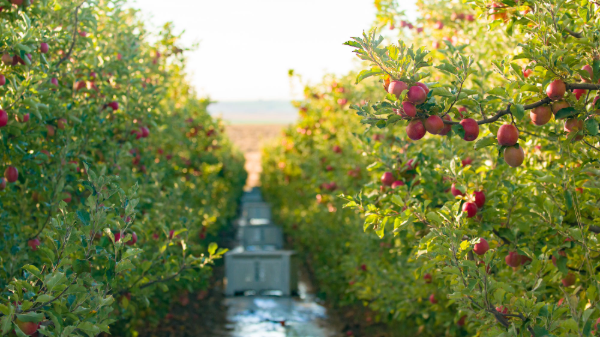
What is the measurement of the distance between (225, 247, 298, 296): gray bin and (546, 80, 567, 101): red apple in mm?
6122

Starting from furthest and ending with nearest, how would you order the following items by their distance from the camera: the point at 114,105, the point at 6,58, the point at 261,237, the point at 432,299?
1. the point at 261,237
2. the point at 432,299
3. the point at 114,105
4. the point at 6,58

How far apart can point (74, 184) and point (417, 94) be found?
8.68 feet

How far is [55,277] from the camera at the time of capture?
1998 mm

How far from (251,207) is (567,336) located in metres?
13.1

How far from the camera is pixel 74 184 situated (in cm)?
365

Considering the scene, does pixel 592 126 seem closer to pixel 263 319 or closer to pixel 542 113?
pixel 542 113

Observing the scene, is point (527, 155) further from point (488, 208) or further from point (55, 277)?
point (55, 277)

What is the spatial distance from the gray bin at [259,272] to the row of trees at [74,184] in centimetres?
264

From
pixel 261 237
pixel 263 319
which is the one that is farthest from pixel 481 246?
pixel 261 237

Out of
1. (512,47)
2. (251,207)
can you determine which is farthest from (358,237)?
(251,207)

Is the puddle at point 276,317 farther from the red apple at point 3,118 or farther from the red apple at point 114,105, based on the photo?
the red apple at point 3,118

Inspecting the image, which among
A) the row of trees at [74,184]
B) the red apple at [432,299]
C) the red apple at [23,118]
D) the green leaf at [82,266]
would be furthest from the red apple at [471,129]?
the red apple at [23,118]

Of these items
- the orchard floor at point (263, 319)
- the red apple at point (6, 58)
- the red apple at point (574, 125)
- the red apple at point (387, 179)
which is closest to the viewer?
the red apple at point (574, 125)

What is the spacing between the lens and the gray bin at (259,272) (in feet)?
26.2
